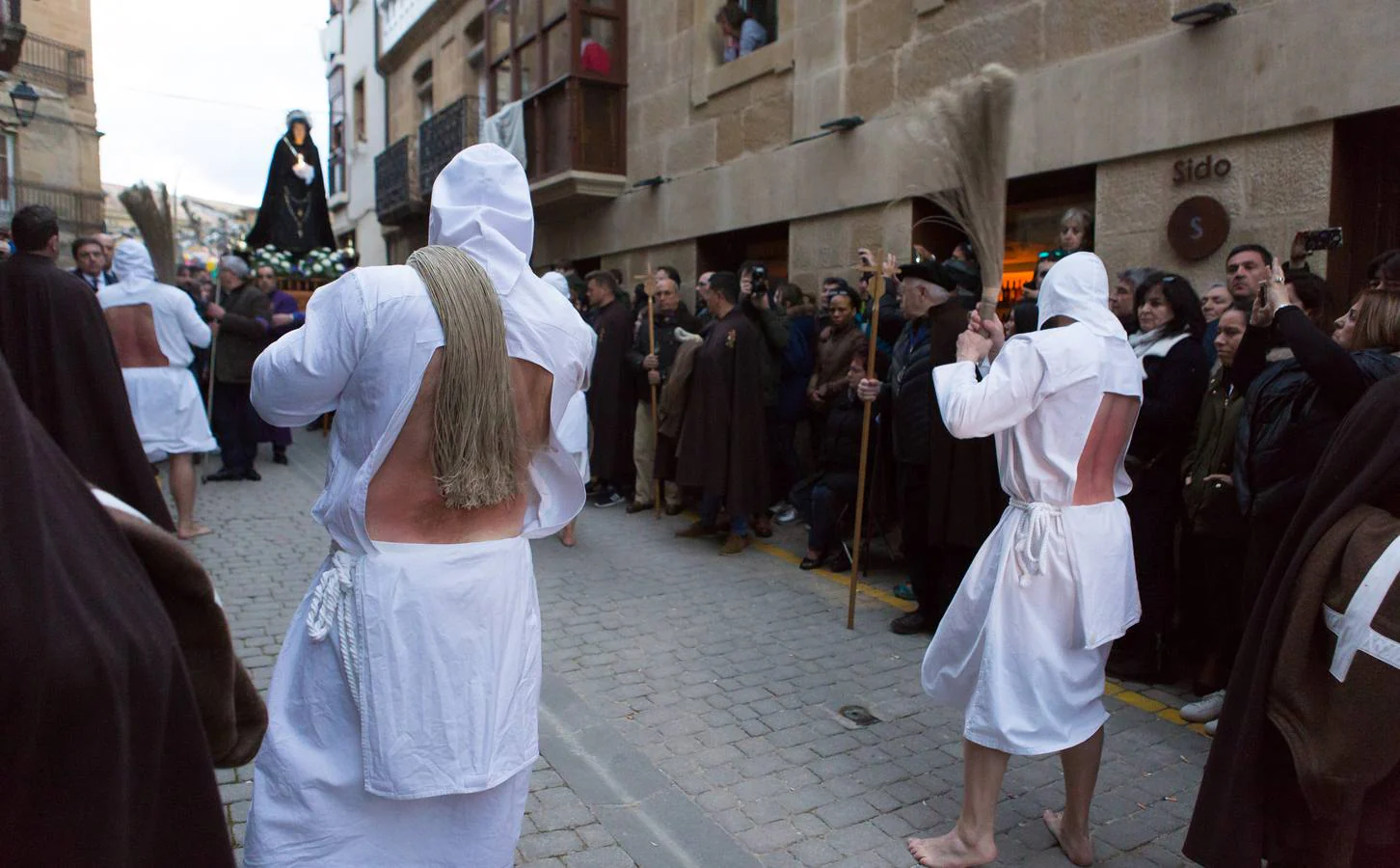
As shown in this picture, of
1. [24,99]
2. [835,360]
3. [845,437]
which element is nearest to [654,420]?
[835,360]

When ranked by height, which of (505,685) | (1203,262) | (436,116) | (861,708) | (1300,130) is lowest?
→ (861,708)

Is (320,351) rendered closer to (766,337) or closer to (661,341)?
(766,337)

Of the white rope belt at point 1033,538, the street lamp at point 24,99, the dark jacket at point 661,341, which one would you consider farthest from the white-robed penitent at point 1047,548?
the street lamp at point 24,99

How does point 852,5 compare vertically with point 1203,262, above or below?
above

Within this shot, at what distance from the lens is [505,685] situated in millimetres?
2332

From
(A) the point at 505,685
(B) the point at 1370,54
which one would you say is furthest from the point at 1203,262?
(A) the point at 505,685

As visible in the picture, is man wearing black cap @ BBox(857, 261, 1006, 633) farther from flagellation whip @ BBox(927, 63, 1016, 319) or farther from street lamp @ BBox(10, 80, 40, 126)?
street lamp @ BBox(10, 80, 40, 126)

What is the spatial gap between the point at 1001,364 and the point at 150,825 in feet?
8.31

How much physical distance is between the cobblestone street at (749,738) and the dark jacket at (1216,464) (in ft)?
2.90

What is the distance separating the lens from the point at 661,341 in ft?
27.9

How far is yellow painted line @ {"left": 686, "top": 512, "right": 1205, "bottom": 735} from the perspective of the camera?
14.1ft

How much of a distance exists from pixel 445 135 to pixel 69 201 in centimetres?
2035

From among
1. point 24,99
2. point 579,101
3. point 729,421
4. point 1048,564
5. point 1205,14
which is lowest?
point 1048,564

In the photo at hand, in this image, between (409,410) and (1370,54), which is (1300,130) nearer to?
(1370,54)
